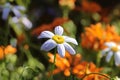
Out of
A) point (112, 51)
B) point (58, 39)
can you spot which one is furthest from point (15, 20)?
point (58, 39)

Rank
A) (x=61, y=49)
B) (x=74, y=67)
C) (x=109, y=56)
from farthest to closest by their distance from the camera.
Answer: (x=109, y=56) → (x=74, y=67) → (x=61, y=49)

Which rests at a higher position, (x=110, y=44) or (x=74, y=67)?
(x=110, y=44)

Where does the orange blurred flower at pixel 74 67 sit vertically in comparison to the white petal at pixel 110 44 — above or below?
below

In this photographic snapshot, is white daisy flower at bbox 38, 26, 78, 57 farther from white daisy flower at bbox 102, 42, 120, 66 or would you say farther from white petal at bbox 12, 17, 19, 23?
white petal at bbox 12, 17, 19, 23

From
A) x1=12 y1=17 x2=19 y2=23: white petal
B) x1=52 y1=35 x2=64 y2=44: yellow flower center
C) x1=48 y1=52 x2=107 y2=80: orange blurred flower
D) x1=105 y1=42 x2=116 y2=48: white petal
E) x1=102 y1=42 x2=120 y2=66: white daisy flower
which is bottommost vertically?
x1=52 y1=35 x2=64 y2=44: yellow flower center

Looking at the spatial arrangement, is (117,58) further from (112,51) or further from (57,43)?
(57,43)

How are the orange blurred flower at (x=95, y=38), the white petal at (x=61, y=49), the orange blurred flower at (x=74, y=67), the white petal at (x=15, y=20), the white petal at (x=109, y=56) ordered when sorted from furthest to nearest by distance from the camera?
1. the white petal at (x=15, y=20)
2. the orange blurred flower at (x=95, y=38)
3. the white petal at (x=109, y=56)
4. the orange blurred flower at (x=74, y=67)
5. the white petal at (x=61, y=49)

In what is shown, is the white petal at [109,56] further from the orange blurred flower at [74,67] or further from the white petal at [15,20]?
the white petal at [15,20]

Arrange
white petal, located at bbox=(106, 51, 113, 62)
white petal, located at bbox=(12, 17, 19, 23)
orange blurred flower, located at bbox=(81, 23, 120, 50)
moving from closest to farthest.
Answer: white petal, located at bbox=(106, 51, 113, 62) → orange blurred flower, located at bbox=(81, 23, 120, 50) → white petal, located at bbox=(12, 17, 19, 23)

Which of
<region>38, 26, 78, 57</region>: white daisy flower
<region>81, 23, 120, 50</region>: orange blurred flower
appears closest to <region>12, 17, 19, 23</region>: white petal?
<region>81, 23, 120, 50</region>: orange blurred flower

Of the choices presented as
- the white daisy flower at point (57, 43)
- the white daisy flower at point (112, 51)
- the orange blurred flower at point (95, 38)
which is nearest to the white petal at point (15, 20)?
the orange blurred flower at point (95, 38)

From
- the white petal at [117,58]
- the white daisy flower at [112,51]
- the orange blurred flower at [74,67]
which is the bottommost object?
the orange blurred flower at [74,67]

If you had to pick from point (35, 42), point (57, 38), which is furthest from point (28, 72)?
point (35, 42)
